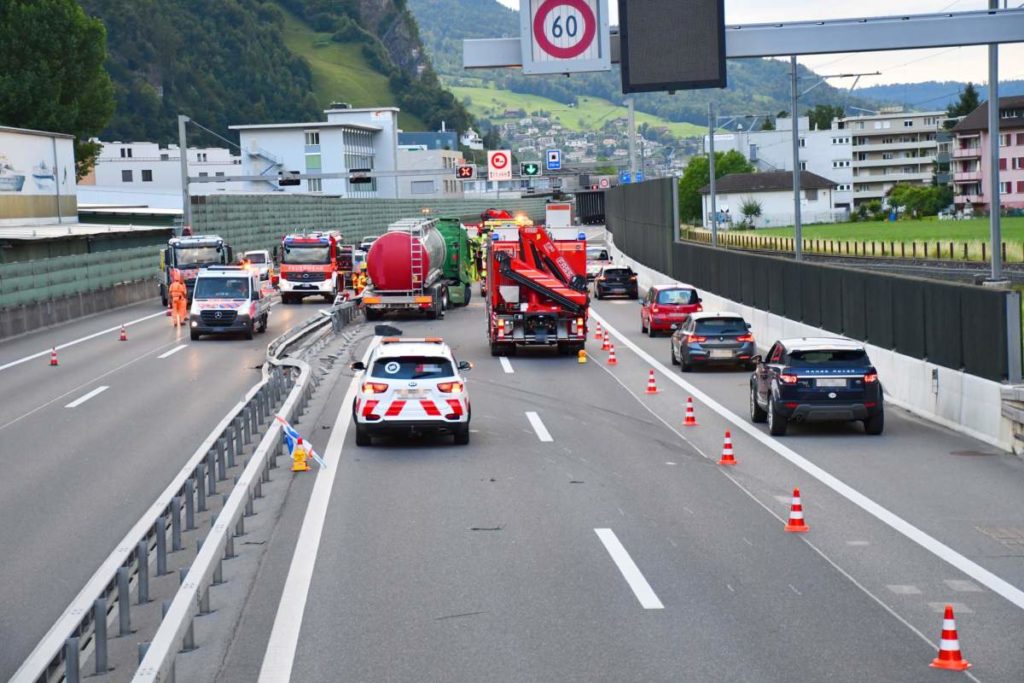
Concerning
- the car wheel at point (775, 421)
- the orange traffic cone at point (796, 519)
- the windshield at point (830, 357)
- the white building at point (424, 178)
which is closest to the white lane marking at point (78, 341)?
the car wheel at point (775, 421)

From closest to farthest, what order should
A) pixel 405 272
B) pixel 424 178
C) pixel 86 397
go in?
pixel 86 397 < pixel 405 272 < pixel 424 178

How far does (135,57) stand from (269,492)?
185 m

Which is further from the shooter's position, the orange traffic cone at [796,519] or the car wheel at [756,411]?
the car wheel at [756,411]

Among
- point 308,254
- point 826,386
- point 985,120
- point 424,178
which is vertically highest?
point 985,120

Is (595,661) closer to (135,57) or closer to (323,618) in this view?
(323,618)

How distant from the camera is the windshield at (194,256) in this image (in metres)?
55.5

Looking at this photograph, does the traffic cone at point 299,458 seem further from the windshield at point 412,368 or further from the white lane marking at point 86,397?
the white lane marking at point 86,397

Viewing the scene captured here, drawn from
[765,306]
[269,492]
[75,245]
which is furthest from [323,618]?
[75,245]

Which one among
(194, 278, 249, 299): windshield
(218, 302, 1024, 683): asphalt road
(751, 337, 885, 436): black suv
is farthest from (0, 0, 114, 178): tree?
(751, 337, 885, 436): black suv

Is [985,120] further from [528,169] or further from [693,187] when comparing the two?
[528,169]

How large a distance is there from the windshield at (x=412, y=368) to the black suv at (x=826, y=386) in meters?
5.44

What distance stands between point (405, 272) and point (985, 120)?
102491 mm

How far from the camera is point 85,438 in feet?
81.8

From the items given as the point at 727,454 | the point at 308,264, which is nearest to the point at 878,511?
the point at 727,454
